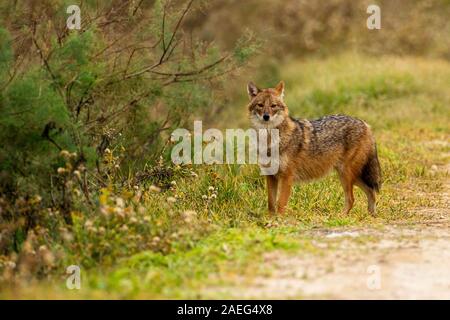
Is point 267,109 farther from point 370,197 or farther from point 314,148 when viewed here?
point 370,197

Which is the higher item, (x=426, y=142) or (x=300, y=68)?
(x=300, y=68)

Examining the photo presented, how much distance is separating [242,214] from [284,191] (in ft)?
1.75

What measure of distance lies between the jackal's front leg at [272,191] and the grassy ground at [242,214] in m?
0.14

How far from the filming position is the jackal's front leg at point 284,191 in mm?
9219

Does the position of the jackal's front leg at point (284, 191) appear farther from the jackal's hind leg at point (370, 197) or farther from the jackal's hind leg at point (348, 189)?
the jackal's hind leg at point (370, 197)

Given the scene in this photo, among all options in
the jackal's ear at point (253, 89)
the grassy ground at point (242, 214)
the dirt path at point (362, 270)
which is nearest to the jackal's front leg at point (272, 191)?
the grassy ground at point (242, 214)

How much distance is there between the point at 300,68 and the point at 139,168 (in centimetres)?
1182

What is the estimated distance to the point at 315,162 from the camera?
9.64 metres

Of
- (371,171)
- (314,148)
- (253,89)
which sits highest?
(253,89)

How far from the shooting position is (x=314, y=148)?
379 inches

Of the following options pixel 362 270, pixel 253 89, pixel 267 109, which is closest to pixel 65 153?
pixel 362 270

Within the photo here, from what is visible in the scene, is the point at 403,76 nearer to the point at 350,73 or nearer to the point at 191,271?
the point at 350,73

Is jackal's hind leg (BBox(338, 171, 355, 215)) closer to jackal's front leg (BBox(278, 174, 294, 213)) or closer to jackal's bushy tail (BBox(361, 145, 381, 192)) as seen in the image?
jackal's bushy tail (BBox(361, 145, 381, 192))
